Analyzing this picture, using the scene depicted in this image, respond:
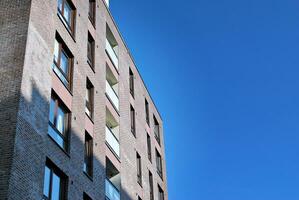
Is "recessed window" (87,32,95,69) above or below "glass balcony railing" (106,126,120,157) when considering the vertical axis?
above

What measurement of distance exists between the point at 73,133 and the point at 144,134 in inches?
507

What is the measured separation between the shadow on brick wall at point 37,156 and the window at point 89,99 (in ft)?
6.77

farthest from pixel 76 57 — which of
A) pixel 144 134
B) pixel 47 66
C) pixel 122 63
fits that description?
pixel 144 134

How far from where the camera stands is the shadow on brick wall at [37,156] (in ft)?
64.7

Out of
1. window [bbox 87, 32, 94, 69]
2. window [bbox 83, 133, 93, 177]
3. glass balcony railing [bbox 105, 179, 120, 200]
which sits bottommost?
glass balcony railing [bbox 105, 179, 120, 200]

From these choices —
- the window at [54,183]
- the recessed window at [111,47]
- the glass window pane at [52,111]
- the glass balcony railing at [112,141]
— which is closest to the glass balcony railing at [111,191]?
the glass balcony railing at [112,141]

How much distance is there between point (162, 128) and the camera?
4419cm

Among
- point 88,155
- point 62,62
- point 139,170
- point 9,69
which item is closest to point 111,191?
point 88,155

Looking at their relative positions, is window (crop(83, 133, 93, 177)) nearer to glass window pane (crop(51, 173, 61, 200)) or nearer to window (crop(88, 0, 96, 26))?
glass window pane (crop(51, 173, 61, 200))

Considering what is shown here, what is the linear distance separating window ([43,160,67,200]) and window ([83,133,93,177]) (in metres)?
2.83

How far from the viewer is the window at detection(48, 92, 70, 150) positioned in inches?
925

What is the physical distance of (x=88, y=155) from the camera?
1061 inches

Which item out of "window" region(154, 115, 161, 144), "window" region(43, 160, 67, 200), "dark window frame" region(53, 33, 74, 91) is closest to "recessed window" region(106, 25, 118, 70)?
"dark window frame" region(53, 33, 74, 91)

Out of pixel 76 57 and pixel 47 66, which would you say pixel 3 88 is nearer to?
pixel 47 66
